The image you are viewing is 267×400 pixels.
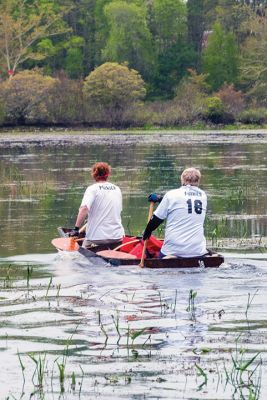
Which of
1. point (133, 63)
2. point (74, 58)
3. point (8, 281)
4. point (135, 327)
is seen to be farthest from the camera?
point (74, 58)

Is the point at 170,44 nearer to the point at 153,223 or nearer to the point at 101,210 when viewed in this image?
the point at 101,210

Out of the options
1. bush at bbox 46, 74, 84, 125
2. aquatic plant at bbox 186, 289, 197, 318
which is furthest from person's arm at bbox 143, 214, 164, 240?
bush at bbox 46, 74, 84, 125

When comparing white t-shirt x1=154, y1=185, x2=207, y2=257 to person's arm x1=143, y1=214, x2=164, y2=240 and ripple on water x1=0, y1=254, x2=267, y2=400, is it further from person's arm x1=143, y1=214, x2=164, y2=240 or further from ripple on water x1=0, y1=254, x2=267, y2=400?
ripple on water x1=0, y1=254, x2=267, y2=400

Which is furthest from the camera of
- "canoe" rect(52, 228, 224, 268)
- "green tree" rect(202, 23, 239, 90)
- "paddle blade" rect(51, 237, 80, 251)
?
"green tree" rect(202, 23, 239, 90)

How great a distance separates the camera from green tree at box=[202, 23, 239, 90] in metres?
88.3

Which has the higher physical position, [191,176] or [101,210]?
[191,176]

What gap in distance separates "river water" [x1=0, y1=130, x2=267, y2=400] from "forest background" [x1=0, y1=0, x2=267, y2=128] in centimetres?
5544

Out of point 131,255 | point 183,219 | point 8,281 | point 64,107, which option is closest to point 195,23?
point 64,107

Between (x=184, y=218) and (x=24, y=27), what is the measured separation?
7622 centimetres

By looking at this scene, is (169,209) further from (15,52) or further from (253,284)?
(15,52)

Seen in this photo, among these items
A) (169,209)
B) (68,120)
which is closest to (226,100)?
(68,120)

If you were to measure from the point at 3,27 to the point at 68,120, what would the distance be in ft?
35.1

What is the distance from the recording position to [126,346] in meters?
10.1

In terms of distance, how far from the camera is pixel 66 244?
16.3 m
